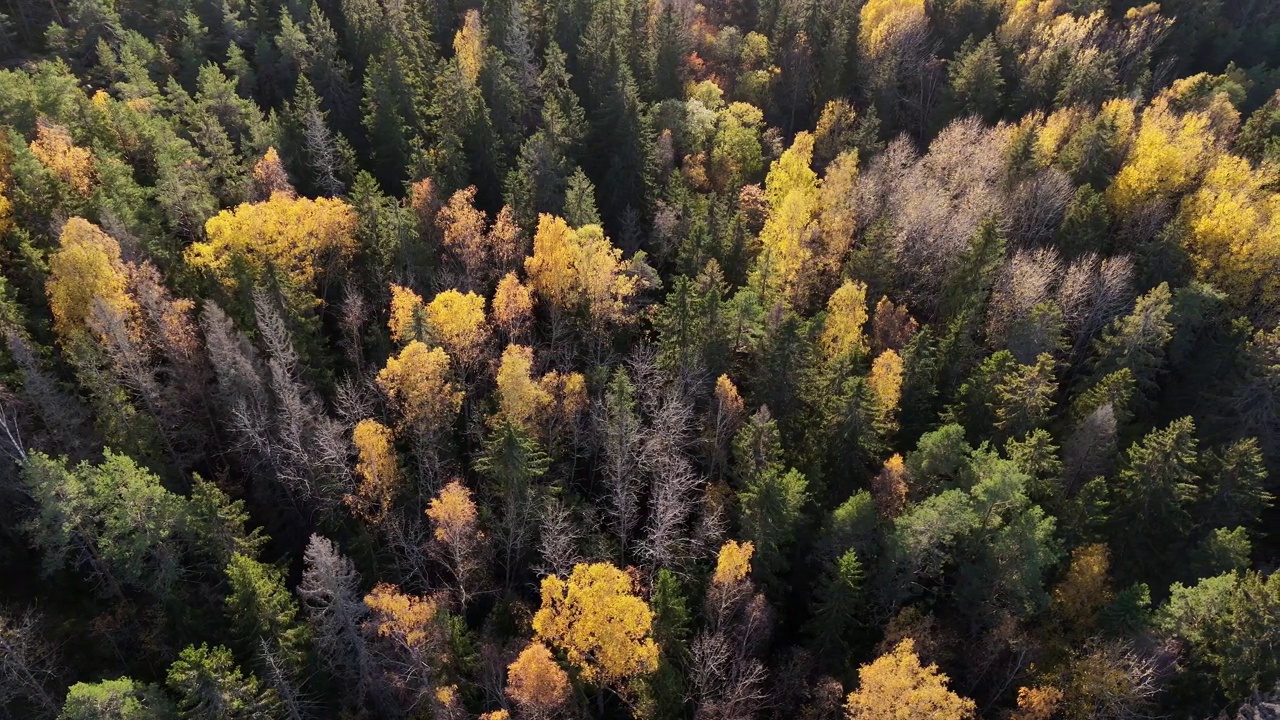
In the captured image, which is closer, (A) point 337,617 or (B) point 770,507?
(A) point 337,617

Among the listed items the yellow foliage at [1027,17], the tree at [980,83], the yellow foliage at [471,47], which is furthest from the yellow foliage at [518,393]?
the yellow foliage at [1027,17]

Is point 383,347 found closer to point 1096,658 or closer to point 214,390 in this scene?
point 214,390

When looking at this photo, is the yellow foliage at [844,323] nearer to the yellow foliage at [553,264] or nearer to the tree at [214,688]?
the yellow foliage at [553,264]

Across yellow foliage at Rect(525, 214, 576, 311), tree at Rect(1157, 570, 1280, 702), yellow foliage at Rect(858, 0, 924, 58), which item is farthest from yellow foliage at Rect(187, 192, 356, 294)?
yellow foliage at Rect(858, 0, 924, 58)

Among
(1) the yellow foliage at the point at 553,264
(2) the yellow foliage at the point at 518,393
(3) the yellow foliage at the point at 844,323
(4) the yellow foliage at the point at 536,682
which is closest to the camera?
(4) the yellow foliage at the point at 536,682

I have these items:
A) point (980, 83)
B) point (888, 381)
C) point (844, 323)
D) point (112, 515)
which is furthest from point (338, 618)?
point (980, 83)

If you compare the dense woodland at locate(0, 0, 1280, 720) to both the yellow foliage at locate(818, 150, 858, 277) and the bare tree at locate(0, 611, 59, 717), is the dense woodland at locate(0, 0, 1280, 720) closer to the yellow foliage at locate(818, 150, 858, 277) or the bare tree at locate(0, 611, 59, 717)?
the bare tree at locate(0, 611, 59, 717)

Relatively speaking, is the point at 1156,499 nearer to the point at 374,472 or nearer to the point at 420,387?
the point at 420,387
